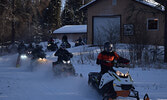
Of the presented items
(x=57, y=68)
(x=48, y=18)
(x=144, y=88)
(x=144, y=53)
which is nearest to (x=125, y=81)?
(x=144, y=88)

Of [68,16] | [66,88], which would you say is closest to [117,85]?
[66,88]

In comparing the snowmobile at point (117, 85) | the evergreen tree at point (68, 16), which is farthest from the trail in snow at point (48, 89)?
the evergreen tree at point (68, 16)

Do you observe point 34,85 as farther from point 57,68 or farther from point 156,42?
point 156,42

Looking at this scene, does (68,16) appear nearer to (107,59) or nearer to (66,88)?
(66,88)

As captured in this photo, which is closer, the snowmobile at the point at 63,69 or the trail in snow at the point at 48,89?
the trail in snow at the point at 48,89

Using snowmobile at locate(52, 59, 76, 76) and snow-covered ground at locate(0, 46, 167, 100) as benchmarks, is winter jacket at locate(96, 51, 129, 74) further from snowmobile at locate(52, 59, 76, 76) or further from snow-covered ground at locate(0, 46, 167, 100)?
snowmobile at locate(52, 59, 76, 76)

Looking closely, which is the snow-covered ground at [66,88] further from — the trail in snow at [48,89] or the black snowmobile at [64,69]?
the black snowmobile at [64,69]

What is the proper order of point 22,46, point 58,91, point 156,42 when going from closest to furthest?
point 58,91, point 156,42, point 22,46

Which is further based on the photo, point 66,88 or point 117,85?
point 66,88

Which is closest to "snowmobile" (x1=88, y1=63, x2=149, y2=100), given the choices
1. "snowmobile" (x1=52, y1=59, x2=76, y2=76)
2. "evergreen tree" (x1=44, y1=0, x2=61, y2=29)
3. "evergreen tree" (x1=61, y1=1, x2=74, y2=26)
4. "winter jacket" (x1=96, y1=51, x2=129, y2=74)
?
"winter jacket" (x1=96, y1=51, x2=129, y2=74)

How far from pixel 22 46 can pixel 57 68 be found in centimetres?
768

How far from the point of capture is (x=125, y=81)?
17.4 feet

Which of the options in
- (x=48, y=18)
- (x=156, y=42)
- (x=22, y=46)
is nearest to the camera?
(x=156, y=42)

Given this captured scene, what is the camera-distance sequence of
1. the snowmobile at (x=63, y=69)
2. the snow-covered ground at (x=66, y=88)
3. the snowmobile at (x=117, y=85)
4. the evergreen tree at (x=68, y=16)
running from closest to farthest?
the snowmobile at (x=117, y=85) < the snow-covered ground at (x=66, y=88) < the snowmobile at (x=63, y=69) < the evergreen tree at (x=68, y=16)
